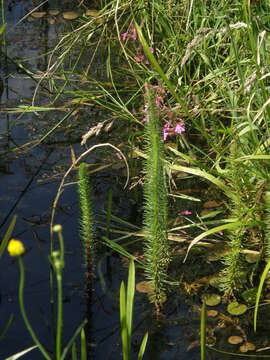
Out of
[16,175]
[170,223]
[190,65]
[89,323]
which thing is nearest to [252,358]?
[89,323]

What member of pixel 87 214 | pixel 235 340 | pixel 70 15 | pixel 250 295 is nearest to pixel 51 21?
pixel 70 15

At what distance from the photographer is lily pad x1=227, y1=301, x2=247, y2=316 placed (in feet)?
7.88

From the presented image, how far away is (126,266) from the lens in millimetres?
2594

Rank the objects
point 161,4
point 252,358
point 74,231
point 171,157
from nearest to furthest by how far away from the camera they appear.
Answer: point 252,358, point 74,231, point 171,157, point 161,4

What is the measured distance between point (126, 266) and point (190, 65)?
1288 millimetres

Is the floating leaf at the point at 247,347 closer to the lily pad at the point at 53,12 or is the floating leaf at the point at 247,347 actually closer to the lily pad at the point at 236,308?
the lily pad at the point at 236,308

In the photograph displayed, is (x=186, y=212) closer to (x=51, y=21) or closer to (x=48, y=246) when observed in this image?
(x=48, y=246)

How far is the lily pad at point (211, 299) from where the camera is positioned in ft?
8.04

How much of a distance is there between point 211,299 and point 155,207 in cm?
45

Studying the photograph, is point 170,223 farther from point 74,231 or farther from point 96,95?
point 96,95

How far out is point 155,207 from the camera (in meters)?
2.20

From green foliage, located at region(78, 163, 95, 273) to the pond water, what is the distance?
11cm

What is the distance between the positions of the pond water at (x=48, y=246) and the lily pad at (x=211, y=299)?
0.17ft

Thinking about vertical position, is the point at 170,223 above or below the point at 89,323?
above
